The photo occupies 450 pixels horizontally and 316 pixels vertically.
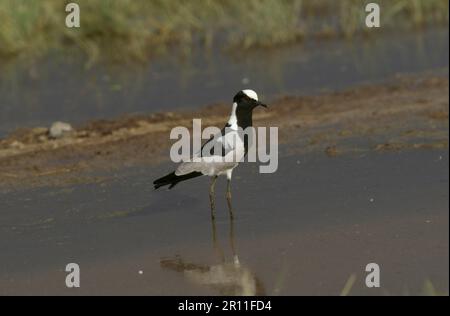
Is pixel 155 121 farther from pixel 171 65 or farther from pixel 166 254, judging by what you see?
pixel 166 254

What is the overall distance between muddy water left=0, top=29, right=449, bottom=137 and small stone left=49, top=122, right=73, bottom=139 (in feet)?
2.22

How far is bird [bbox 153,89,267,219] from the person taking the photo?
888cm

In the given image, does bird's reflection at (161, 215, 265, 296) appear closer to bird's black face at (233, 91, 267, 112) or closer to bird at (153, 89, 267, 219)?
bird at (153, 89, 267, 219)

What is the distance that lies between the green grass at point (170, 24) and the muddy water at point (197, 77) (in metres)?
0.32

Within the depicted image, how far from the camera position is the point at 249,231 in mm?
8648

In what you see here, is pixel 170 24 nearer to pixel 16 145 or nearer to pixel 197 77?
pixel 197 77

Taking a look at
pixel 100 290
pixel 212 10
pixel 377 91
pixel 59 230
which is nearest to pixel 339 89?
pixel 377 91

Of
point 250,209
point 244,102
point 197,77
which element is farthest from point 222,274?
point 197,77

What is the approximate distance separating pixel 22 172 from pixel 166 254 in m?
3.06

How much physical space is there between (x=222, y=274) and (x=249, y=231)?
0.95 meters

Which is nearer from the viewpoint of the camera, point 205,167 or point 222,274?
point 222,274

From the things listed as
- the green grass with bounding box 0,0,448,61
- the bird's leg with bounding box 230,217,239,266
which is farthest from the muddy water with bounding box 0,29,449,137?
the bird's leg with bounding box 230,217,239,266

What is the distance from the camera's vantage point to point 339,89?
44.2 feet
